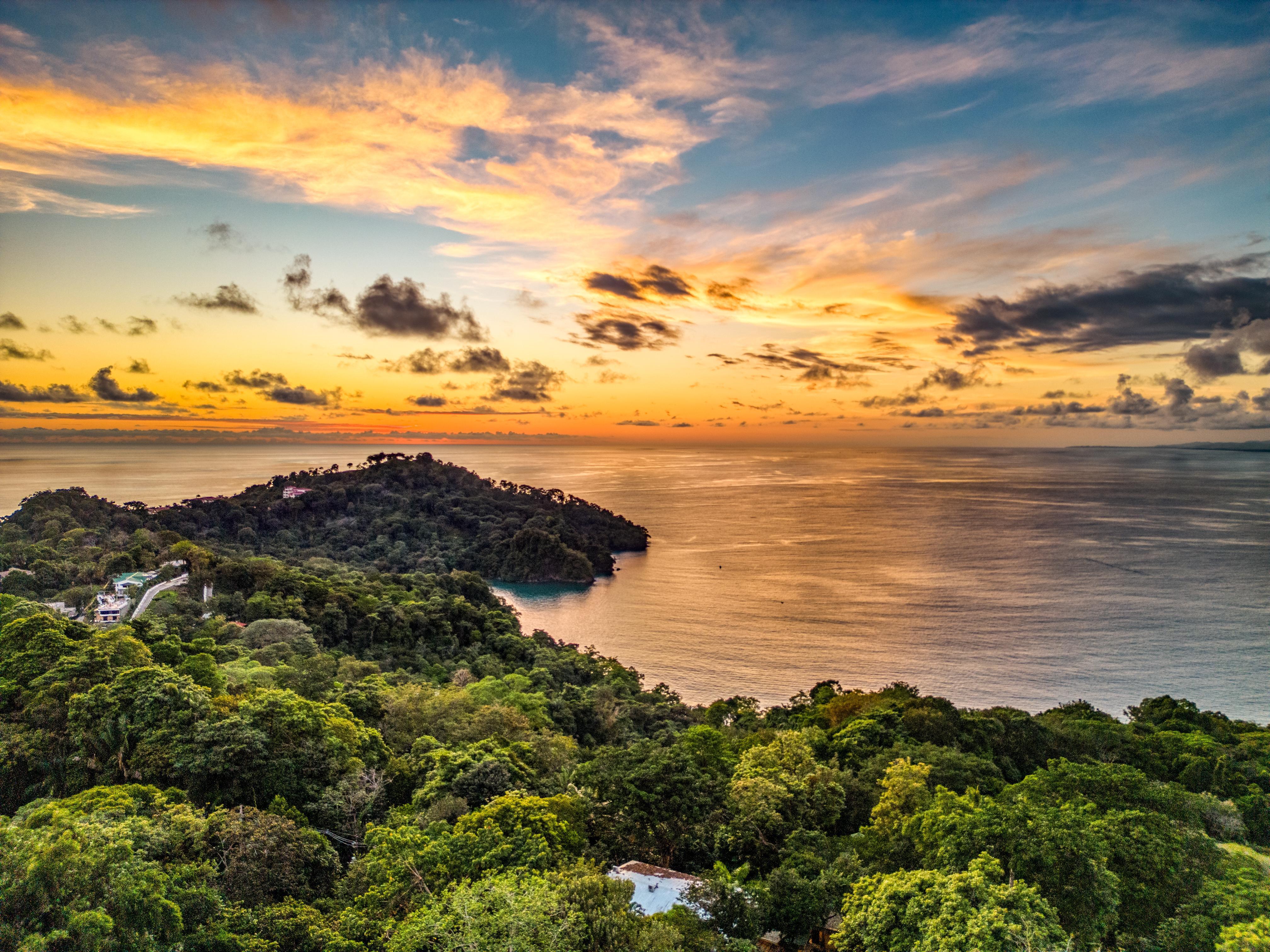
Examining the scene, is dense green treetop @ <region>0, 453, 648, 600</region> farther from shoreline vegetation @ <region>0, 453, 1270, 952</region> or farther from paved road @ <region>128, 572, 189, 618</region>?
shoreline vegetation @ <region>0, 453, 1270, 952</region>

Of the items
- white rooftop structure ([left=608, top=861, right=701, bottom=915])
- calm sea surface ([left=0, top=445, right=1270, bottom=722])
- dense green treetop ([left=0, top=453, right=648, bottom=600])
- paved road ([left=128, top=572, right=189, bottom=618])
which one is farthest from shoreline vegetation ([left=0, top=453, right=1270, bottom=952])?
dense green treetop ([left=0, top=453, right=648, bottom=600])

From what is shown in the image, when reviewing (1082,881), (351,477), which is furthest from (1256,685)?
(351,477)

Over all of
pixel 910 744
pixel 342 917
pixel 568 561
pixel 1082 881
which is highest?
pixel 1082 881

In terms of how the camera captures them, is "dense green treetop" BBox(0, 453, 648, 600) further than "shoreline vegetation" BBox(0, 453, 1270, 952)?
Yes

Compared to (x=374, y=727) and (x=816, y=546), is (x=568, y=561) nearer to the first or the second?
(x=816, y=546)

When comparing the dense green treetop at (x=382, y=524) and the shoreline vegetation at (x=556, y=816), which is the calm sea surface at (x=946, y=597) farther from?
the shoreline vegetation at (x=556, y=816)

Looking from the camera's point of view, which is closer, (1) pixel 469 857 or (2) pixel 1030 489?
(1) pixel 469 857
